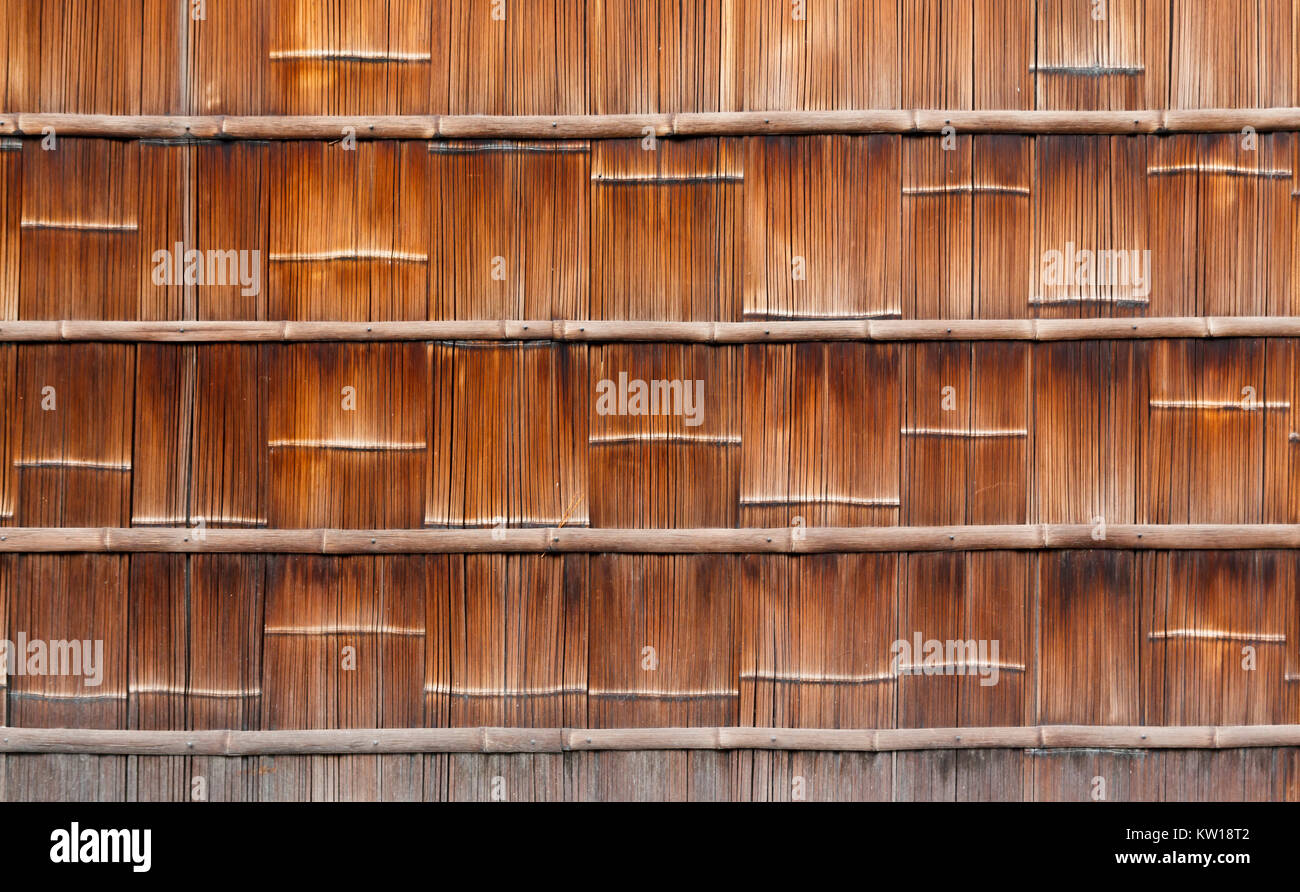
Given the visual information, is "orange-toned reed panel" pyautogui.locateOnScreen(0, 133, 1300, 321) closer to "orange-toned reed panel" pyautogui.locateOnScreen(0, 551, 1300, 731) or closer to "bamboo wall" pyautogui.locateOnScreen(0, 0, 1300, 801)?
"bamboo wall" pyautogui.locateOnScreen(0, 0, 1300, 801)

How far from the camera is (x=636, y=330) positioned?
138 inches

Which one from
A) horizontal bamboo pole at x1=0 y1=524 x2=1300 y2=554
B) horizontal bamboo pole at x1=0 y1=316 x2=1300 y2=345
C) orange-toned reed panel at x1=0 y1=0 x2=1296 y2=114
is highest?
orange-toned reed panel at x1=0 y1=0 x2=1296 y2=114

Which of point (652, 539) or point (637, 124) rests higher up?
point (637, 124)

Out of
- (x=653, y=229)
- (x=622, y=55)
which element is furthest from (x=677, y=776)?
(x=622, y=55)

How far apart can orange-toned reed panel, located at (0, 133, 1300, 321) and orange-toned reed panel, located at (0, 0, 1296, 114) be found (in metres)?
0.20

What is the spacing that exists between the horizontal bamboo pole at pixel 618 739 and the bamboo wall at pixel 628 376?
0.04 m

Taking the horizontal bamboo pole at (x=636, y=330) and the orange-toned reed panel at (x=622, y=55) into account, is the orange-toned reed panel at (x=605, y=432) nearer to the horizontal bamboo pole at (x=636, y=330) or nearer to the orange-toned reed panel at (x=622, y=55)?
the horizontal bamboo pole at (x=636, y=330)

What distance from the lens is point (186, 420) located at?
11.6 feet

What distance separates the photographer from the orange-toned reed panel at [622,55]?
3541 millimetres

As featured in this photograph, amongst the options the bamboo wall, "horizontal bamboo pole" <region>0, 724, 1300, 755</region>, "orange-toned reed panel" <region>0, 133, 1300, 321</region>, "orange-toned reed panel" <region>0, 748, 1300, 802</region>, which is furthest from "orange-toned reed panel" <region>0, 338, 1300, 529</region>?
"orange-toned reed panel" <region>0, 748, 1300, 802</region>

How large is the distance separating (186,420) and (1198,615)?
14.4 ft

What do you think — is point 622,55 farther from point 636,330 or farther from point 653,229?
point 636,330

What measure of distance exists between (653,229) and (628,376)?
636 millimetres

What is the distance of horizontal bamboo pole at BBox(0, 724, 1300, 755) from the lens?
353 centimetres
